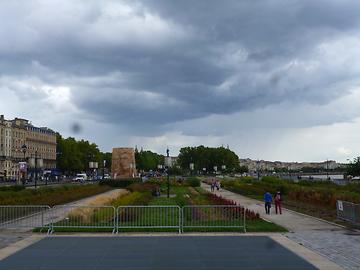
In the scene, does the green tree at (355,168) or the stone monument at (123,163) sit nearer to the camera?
the green tree at (355,168)

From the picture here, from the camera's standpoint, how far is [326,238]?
58.8 feet

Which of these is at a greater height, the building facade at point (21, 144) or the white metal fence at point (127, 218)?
the building facade at point (21, 144)

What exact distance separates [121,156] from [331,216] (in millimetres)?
79902

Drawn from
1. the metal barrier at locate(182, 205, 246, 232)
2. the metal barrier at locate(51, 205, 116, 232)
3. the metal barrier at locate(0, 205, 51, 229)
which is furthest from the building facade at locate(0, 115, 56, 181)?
the metal barrier at locate(182, 205, 246, 232)

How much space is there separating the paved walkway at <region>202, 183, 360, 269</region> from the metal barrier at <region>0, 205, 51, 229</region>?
32.0 feet

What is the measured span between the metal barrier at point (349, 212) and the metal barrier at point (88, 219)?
10109mm

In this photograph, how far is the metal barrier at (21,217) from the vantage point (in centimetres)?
2069

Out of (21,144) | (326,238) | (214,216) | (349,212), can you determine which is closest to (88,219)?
(214,216)

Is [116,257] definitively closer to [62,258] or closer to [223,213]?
[62,258]

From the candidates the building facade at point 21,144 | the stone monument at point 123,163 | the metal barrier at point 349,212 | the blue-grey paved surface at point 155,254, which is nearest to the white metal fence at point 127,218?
the blue-grey paved surface at point 155,254

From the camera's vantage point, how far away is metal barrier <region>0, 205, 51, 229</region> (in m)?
20.7

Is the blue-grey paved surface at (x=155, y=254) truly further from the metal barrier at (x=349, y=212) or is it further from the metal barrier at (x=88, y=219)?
the metal barrier at (x=349, y=212)

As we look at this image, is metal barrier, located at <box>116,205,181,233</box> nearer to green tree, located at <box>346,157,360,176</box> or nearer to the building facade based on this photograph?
green tree, located at <box>346,157,360,176</box>

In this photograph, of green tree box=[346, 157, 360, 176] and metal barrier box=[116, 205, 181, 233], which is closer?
metal barrier box=[116, 205, 181, 233]
